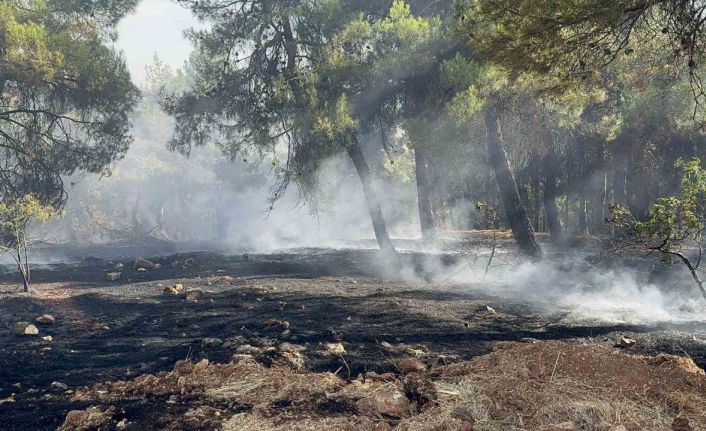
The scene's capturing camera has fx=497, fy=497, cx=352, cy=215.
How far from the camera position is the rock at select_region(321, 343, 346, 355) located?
19.2 feet

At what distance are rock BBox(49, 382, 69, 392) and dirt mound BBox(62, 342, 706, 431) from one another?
0.92 feet

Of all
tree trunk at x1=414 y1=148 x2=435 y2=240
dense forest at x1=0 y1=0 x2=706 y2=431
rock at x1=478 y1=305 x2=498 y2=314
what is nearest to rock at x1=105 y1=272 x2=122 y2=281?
dense forest at x1=0 y1=0 x2=706 y2=431

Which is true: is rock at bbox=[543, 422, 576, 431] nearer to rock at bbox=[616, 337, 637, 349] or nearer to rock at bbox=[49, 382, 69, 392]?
rock at bbox=[616, 337, 637, 349]

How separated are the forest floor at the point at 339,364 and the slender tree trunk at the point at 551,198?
353 inches

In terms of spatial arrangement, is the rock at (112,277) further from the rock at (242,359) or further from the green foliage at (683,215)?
the green foliage at (683,215)

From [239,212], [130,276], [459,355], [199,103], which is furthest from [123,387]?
[239,212]

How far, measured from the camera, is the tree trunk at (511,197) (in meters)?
13.1

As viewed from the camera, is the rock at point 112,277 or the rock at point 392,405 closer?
the rock at point 392,405

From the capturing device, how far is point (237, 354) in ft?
18.7

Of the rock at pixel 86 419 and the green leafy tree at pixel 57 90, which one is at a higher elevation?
the green leafy tree at pixel 57 90

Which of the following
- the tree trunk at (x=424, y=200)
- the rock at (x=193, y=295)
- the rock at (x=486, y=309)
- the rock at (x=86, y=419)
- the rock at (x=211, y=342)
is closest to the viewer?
the rock at (x=86, y=419)

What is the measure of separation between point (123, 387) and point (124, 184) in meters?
40.2

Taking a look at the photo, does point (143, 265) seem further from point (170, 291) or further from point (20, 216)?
point (170, 291)

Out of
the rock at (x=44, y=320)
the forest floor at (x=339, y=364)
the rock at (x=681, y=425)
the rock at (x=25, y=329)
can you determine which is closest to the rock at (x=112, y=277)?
the forest floor at (x=339, y=364)
